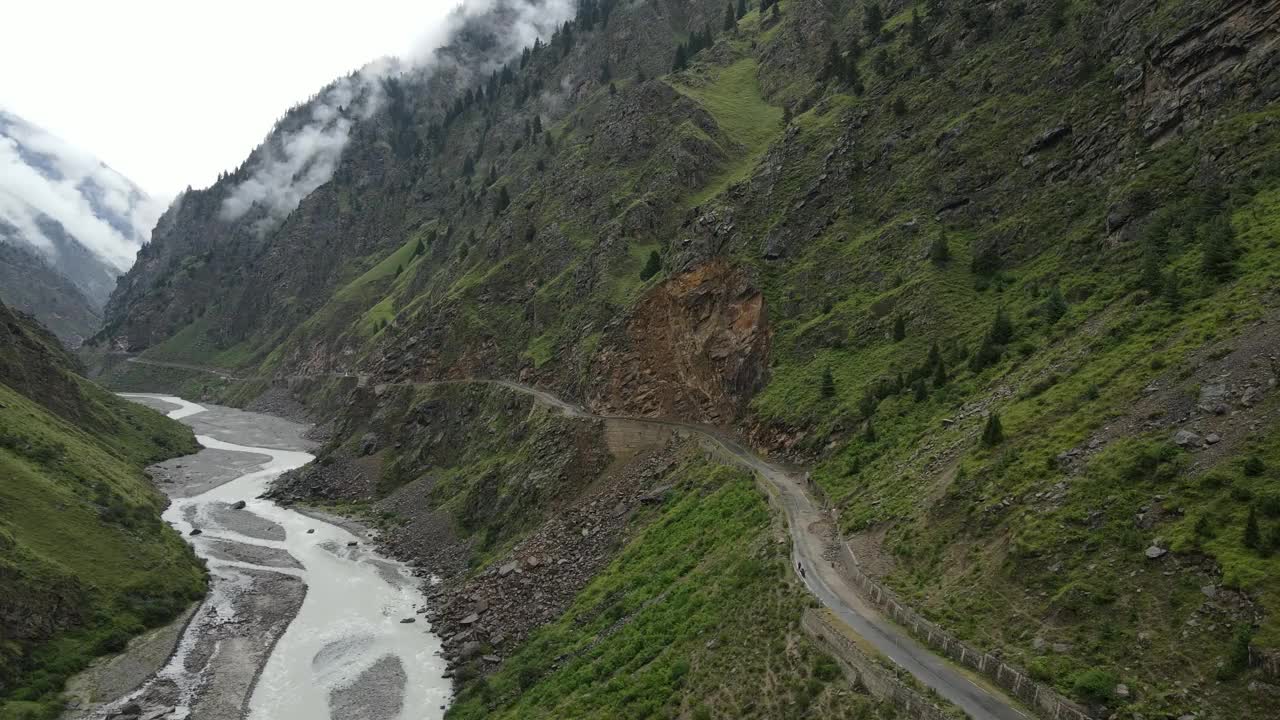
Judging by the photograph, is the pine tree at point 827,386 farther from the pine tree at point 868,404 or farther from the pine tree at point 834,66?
the pine tree at point 834,66

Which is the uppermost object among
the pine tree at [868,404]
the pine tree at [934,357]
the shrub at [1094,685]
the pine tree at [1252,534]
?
the pine tree at [1252,534]

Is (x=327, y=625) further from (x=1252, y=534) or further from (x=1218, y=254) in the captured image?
(x=1218, y=254)

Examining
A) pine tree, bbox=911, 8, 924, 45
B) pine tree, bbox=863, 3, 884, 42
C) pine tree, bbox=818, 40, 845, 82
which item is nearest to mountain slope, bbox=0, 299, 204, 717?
pine tree, bbox=818, 40, 845, 82

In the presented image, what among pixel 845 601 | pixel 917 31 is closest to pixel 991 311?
pixel 845 601

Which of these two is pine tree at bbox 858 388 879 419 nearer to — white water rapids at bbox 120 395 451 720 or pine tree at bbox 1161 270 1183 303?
pine tree at bbox 1161 270 1183 303

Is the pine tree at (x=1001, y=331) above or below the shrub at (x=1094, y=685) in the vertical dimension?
below

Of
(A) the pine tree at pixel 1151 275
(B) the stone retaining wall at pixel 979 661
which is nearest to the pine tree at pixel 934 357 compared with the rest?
(A) the pine tree at pixel 1151 275

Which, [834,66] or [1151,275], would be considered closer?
[1151,275]
